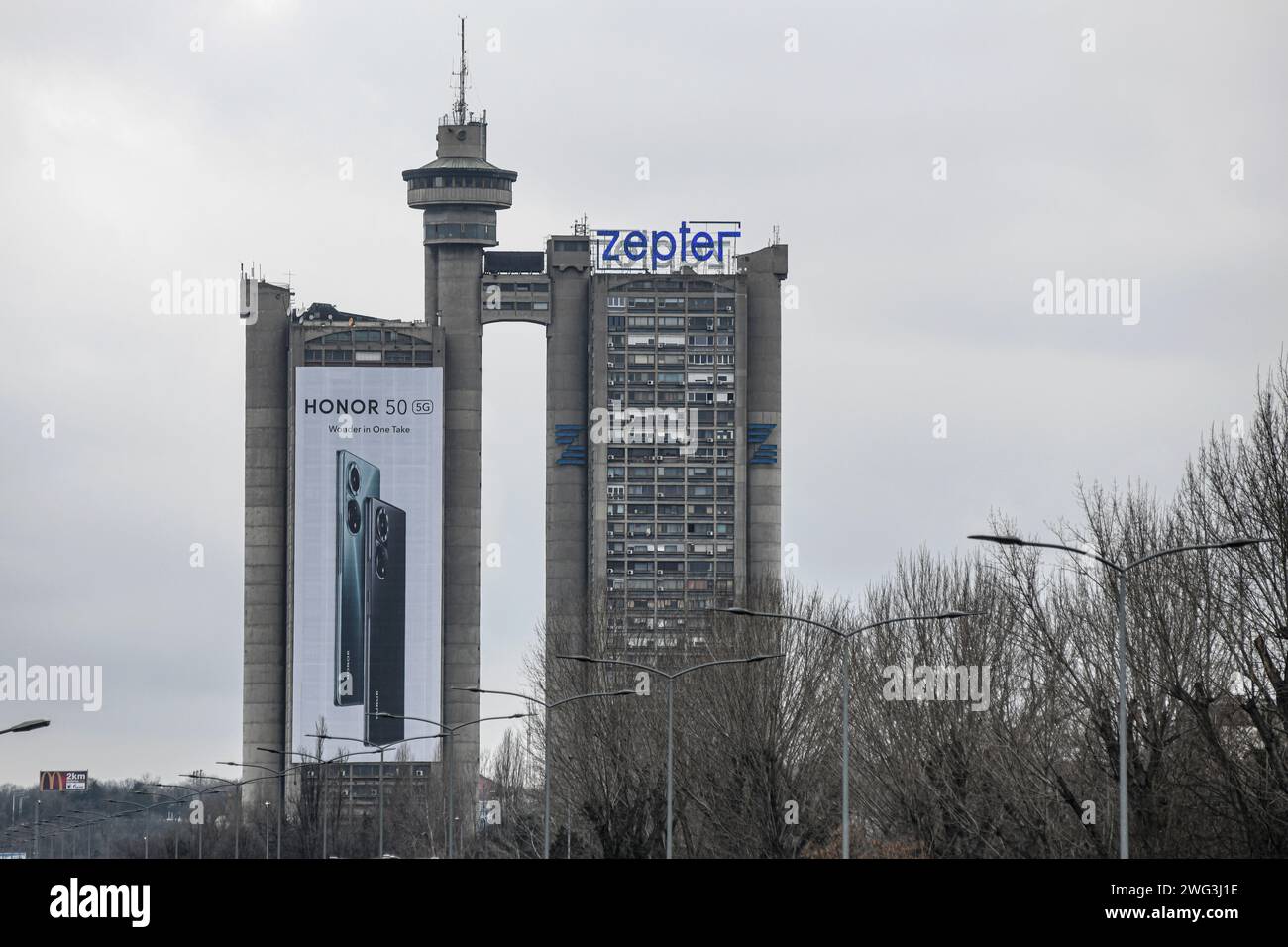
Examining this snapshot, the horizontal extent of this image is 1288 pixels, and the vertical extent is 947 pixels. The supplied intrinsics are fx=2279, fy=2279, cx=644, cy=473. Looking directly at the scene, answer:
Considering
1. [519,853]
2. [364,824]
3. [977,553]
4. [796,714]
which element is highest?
[977,553]

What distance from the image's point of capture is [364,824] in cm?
18238

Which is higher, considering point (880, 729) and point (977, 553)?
point (977, 553)
